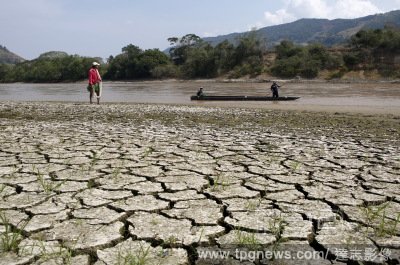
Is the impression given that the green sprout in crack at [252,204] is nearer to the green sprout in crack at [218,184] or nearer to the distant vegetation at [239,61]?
the green sprout in crack at [218,184]

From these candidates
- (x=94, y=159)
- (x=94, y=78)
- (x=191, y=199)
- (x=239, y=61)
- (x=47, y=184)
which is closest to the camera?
(x=191, y=199)

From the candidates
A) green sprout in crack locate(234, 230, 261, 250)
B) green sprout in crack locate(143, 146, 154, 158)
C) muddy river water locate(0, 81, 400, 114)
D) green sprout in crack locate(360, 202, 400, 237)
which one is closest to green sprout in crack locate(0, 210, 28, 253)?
green sprout in crack locate(234, 230, 261, 250)

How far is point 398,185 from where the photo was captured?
3.28 m

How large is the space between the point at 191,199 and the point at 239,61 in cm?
5285

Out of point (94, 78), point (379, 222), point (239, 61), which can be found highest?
point (239, 61)

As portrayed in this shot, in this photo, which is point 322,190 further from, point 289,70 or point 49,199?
point 289,70

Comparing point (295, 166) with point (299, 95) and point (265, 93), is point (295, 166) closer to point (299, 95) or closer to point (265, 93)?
point (299, 95)

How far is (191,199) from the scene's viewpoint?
291 centimetres

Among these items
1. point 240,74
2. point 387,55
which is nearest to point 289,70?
point 240,74

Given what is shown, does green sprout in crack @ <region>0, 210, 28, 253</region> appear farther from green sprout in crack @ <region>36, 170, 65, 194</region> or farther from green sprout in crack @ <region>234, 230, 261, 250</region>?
green sprout in crack @ <region>234, 230, 261, 250</region>

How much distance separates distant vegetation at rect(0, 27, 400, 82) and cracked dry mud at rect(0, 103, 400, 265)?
40.3 meters

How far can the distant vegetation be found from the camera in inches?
1777

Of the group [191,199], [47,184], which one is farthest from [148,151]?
[191,199]

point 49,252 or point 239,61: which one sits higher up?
point 239,61
